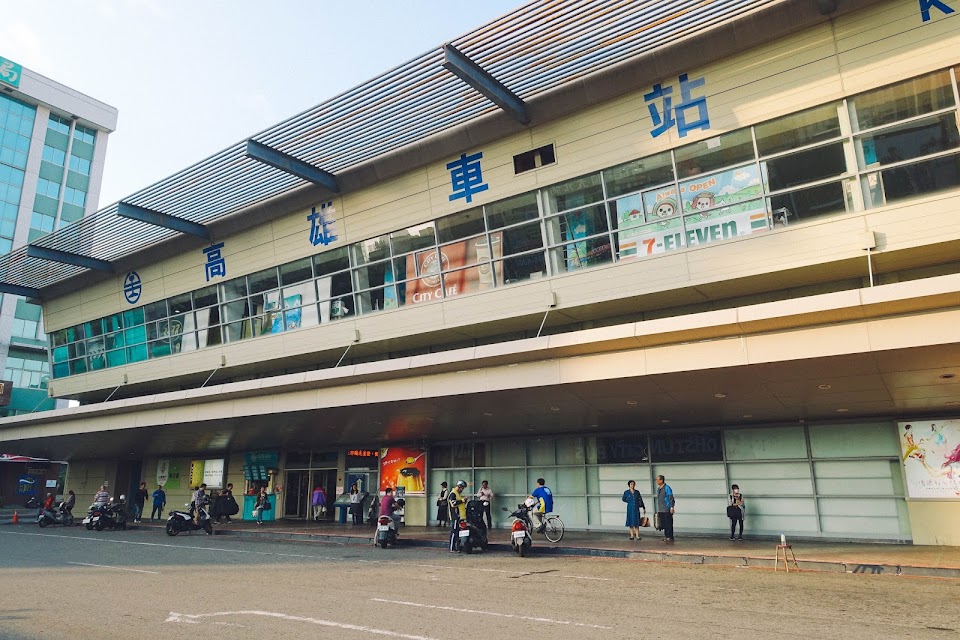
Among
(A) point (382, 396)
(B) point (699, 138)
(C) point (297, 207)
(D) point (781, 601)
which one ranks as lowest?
(D) point (781, 601)

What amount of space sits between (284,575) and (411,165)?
41.1 ft

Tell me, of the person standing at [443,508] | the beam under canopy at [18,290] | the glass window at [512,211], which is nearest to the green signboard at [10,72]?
the beam under canopy at [18,290]

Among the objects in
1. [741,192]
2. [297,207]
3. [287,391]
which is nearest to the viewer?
[741,192]

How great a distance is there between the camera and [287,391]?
19.4 metres

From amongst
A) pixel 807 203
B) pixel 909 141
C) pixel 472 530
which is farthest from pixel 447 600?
pixel 909 141

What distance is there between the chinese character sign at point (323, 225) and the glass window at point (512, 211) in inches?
235

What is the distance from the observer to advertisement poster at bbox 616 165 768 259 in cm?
1481

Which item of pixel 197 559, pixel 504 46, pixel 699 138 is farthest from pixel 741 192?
pixel 197 559

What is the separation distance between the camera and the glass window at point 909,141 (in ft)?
42.1

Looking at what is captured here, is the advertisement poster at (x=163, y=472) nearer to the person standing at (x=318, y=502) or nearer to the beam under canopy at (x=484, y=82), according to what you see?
the person standing at (x=318, y=502)

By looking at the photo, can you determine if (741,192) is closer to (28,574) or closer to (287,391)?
(287,391)

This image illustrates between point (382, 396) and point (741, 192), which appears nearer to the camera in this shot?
point (741, 192)

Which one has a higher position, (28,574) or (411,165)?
(411,165)

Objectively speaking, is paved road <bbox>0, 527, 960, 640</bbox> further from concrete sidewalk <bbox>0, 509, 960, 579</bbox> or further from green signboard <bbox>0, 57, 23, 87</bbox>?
green signboard <bbox>0, 57, 23, 87</bbox>
